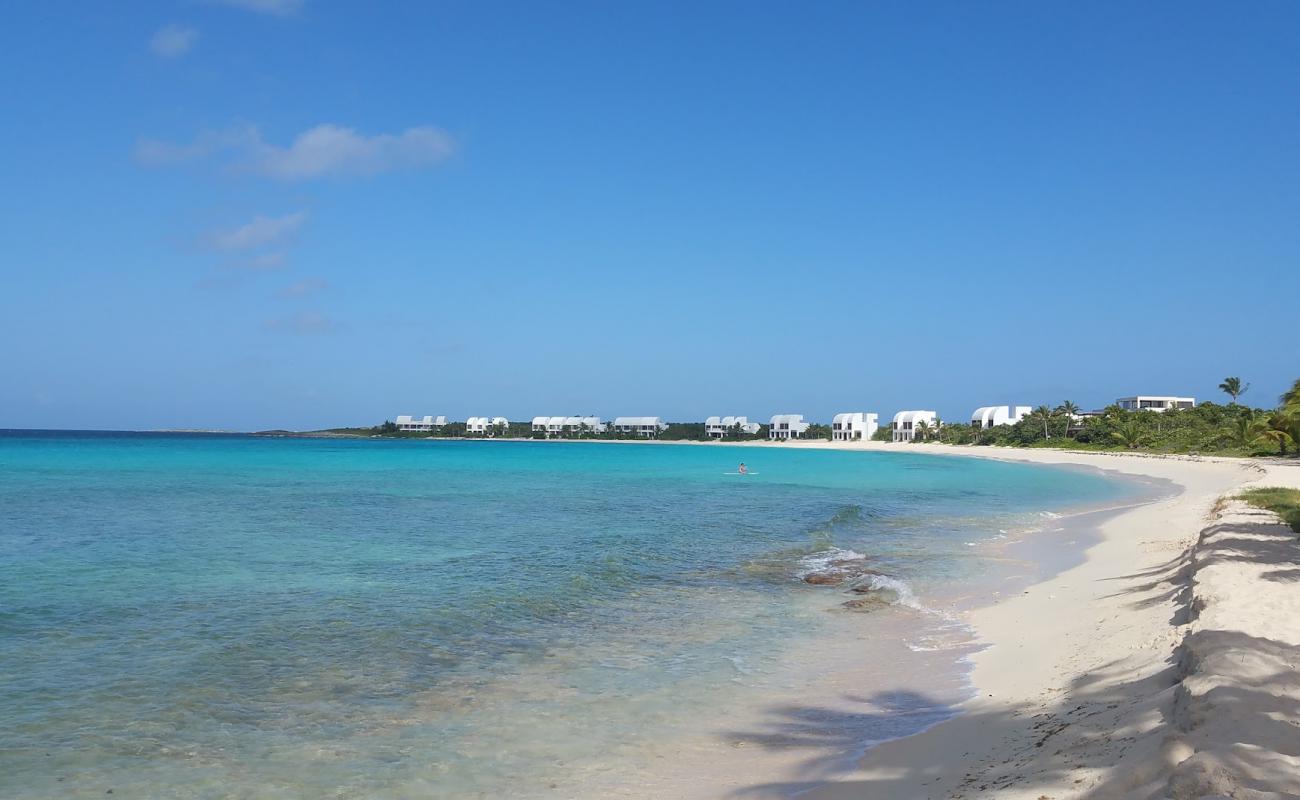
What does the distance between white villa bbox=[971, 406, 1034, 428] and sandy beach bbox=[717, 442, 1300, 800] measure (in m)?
125

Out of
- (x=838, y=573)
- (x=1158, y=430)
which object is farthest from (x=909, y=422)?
(x=838, y=573)

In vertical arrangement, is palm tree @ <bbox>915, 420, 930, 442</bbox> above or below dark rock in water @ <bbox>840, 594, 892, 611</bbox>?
above

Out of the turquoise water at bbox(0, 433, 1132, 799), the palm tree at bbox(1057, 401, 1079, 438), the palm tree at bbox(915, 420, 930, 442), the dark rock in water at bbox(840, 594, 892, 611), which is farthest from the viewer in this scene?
the palm tree at bbox(915, 420, 930, 442)

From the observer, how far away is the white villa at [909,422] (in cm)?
14712

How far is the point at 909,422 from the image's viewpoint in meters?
149

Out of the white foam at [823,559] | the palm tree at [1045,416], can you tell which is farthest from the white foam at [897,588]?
the palm tree at [1045,416]

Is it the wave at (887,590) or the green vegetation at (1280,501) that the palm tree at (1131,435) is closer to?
the green vegetation at (1280,501)

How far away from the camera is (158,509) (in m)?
30.4

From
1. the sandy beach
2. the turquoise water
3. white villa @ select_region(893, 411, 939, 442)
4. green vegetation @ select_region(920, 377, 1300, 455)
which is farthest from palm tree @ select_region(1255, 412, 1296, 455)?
white villa @ select_region(893, 411, 939, 442)

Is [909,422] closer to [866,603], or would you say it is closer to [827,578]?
[827,578]

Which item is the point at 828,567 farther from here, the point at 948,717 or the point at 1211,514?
the point at 1211,514

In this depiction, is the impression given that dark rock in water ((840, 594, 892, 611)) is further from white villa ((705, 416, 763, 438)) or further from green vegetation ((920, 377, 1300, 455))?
white villa ((705, 416, 763, 438))

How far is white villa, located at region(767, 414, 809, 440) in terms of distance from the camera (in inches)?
6909

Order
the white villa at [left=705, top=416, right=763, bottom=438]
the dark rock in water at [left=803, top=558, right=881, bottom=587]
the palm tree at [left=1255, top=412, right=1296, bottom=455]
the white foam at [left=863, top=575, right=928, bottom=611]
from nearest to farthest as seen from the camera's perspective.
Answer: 1. the white foam at [left=863, top=575, right=928, bottom=611]
2. the dark rock in water at [left=803, top=558, right=881, bottom=587]
3. the palm tree at [left=1255, top=412, right=1296, bottom=455]
4. the white villa at [left=705, top=416, right=763, bottom=438]
